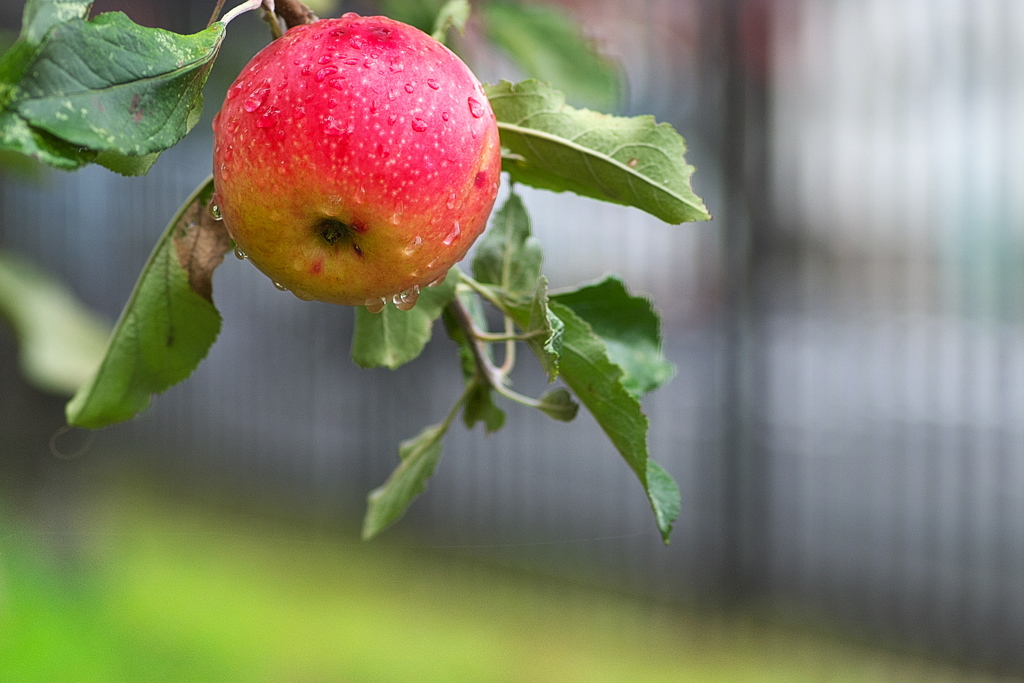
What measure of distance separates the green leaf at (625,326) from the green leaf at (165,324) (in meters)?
0.20

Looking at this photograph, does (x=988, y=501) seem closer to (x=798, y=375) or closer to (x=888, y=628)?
(x=888, y=628)

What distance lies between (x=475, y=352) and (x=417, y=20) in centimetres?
28

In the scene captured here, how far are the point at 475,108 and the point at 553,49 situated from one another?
0.47 meters

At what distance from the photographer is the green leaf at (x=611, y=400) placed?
39 cm

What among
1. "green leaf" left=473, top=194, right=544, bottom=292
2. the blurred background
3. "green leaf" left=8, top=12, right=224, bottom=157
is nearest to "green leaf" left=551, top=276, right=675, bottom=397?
"green leaf" left=473, top=194, right=544, bottom=292

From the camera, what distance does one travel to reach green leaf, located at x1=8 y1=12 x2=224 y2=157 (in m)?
0.27

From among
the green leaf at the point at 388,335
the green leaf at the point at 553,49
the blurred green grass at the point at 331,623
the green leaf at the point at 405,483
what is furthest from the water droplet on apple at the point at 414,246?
the blurred green grass at the point at 331,623

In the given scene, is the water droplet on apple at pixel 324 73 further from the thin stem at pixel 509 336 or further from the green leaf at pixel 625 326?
the green leaf at pixel 625 326

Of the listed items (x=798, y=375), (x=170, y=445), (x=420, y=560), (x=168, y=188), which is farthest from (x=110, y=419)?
(x=170, y=445)

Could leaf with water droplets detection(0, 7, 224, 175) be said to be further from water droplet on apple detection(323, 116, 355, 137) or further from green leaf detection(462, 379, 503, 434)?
green leaf detection(462, 379, 503, 434)

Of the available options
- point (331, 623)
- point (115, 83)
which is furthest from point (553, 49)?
point (331, 623)

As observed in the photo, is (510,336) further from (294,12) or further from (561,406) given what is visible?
(294,12)

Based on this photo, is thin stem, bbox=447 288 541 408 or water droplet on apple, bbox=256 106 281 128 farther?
thin stem, bbox=447 288 541 408

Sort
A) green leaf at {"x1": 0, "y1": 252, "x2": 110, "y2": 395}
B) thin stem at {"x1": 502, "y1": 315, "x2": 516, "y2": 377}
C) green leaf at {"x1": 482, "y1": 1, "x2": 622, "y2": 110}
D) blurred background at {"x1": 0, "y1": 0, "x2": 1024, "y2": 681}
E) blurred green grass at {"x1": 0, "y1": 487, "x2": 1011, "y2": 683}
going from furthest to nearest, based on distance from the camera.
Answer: blurred background at {"x1": 0, "y1": 0, "x2": 1024, "y2": 681} < blurred green grass at {"x1": 0, "y1": 487, "x2": 1011, "y2": 683} < green leaf at {"x1": 0, "y1": 252, "x2": 110, "y2": 395} < green leaf at {"x1": 482, "y1": 1, "x2": 622, "y2": 110} < thin stem at {"x1": 502, "y1": 315, "x2": 516, "y2": 377}
